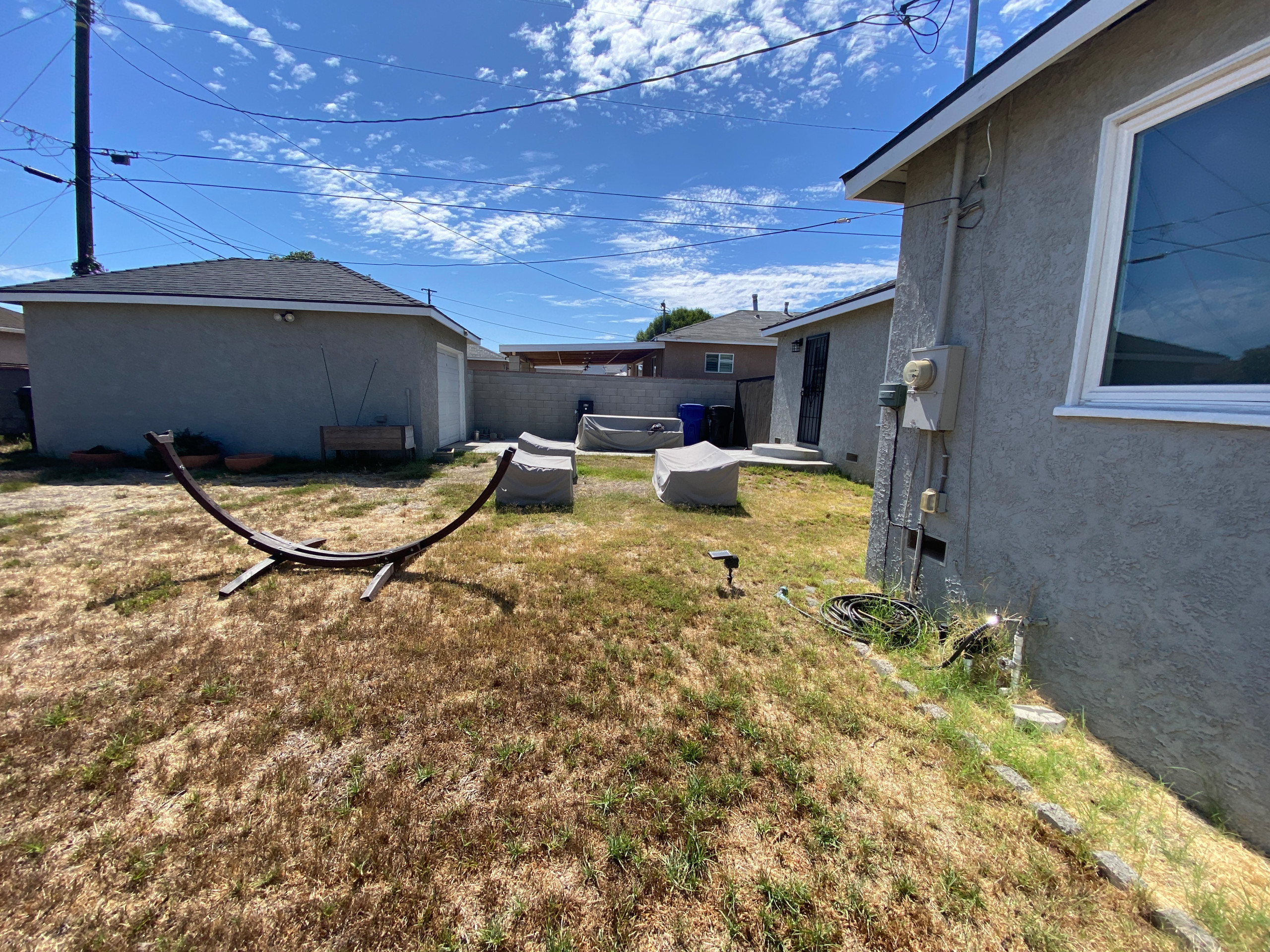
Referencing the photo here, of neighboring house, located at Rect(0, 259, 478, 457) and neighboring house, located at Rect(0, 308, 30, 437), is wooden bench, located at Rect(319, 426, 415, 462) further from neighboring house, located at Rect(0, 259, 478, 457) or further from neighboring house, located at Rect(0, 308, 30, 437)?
neighboring house, located at Rect(0, 308, 30, 437)

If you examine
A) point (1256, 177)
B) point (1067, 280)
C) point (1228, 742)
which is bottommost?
point (1228, 742)

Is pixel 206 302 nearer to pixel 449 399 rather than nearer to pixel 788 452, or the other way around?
pixel 449 399

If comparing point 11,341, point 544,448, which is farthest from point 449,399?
point 11,341

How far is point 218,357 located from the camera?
868cm

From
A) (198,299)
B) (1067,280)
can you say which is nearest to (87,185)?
(198,299)

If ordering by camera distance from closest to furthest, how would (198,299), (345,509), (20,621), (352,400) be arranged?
(20,621)
(345,509)
(198,299)
(352,400)

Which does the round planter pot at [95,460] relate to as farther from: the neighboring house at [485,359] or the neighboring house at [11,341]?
the neighboring house at [485,359]

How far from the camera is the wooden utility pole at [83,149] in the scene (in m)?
9.88

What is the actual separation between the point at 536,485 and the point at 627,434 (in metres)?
5.50

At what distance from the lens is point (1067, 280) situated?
2.37 meters

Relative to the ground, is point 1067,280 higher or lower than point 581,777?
higher

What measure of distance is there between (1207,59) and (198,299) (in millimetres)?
11362

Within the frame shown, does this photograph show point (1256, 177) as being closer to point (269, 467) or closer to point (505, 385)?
point (269, 467)

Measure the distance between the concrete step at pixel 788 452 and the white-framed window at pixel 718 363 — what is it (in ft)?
27.4
